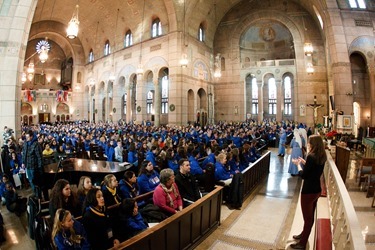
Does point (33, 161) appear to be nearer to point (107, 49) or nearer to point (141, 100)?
point (141, 100)

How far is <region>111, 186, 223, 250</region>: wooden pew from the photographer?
2.94 metres

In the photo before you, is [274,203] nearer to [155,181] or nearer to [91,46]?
[155,181]

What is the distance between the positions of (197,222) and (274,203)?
2.82 metres

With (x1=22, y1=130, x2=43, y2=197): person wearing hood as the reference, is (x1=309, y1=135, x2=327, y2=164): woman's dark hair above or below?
above

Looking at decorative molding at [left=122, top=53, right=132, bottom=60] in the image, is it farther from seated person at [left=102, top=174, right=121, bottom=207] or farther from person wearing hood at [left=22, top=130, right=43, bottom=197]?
seated person at [left=102, top=174, right=121, bottom=207]

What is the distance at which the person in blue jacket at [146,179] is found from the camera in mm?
4957

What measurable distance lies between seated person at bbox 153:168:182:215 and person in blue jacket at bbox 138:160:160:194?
1031 mm

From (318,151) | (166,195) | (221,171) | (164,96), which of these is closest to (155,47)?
(164,96)

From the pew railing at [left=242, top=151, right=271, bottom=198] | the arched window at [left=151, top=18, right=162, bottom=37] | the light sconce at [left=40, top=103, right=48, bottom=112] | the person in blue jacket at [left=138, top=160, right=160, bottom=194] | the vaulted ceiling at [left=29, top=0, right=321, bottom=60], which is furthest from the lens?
the light sconce at [left=40, top=103, right=48, bottom=112]

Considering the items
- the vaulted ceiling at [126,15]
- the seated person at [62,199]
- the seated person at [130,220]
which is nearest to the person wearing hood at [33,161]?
the seated person at [62,199]

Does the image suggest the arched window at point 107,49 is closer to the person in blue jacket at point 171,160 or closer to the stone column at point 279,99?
the stone column at point 279,99

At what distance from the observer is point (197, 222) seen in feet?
13.6

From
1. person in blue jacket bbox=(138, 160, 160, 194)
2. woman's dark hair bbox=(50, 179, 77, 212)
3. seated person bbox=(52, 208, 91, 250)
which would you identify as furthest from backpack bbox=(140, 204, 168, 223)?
woman's dark hair bbox=(50, 179, 77, 212)

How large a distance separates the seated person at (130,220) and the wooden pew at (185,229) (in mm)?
339
